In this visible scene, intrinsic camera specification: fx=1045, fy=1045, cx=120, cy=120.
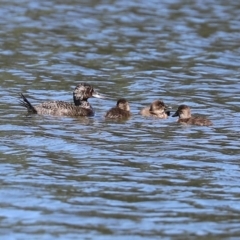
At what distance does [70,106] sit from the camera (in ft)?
44.8

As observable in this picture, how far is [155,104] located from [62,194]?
4.58 m

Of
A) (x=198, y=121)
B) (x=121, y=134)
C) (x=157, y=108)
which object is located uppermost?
(x=157, y=108)

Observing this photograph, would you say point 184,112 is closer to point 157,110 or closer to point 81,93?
point 157,110

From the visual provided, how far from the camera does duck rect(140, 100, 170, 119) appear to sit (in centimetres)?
1326

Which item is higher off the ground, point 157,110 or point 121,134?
point 157,110

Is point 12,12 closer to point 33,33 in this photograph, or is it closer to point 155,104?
point 33,33

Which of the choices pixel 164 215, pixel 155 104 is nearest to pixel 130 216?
pixel 164 215

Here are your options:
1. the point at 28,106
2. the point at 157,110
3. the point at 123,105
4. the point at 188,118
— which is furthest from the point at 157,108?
the point at 28,106

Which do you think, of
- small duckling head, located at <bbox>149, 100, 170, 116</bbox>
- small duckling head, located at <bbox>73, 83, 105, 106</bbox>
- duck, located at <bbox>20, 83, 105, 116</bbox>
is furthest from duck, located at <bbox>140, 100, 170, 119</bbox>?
small duckling head, located at <bbox>73, 83, 105, 106</bbox>

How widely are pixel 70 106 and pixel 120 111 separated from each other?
835 millimetres

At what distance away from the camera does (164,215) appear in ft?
27.3

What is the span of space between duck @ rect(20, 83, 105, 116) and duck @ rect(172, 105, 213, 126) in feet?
4.27

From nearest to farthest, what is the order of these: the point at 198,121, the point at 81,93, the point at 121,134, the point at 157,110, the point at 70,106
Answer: the point at 121,134
the point at 198,121
the point at 157,110
the point at 70,106
the point at 81,93

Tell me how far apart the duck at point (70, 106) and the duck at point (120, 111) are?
19.5 inches
